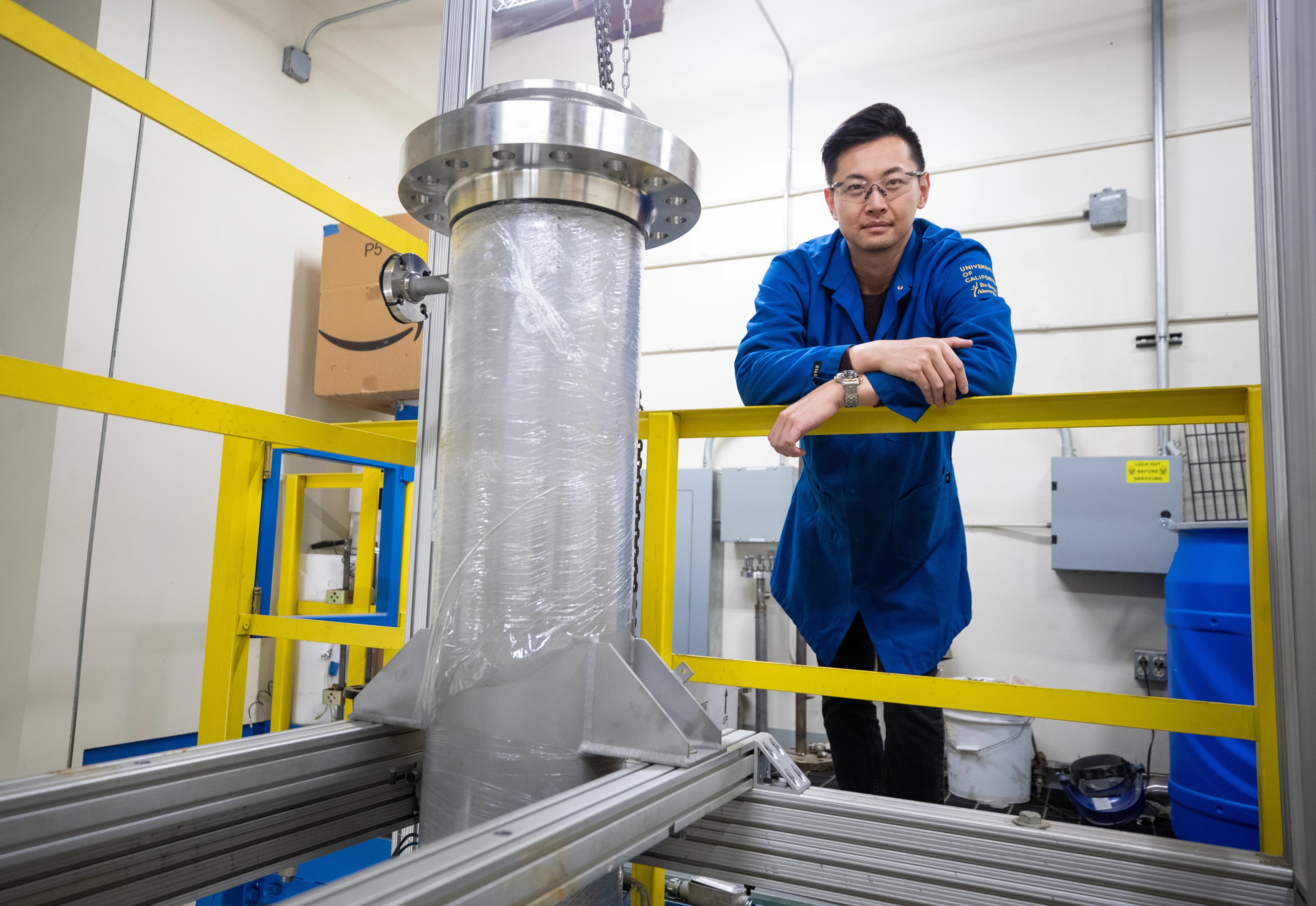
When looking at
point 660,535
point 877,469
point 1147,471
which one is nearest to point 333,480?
point 660,535

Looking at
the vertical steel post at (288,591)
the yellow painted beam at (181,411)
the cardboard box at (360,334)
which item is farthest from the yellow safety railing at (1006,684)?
the cardboard box at (360,334)

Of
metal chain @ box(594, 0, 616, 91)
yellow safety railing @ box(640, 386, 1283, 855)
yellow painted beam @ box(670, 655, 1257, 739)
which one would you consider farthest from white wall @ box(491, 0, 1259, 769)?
metal chain @ box(594, 0, 616, 91)

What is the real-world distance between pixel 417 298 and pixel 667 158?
539mm

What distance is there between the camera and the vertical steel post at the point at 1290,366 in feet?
2.78

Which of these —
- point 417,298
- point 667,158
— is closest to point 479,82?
point 417,298

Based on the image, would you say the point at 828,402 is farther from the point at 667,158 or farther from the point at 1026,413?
the point at 667,158

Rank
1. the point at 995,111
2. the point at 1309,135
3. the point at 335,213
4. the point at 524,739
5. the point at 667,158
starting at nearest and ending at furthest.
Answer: the point at 1309,135 → the point at 524,739 → the point at 667,158 → the point at 335,213 → the point at 995,111

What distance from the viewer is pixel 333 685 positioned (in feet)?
12.4

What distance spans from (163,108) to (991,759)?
398cm

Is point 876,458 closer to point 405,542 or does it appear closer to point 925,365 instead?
point 925,365

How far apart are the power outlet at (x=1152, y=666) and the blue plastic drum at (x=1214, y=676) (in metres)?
0.94

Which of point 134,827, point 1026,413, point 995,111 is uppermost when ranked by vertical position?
point 995,111

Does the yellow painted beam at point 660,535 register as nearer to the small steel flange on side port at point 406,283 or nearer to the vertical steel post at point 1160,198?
the small steel flange on side port at point 406,283

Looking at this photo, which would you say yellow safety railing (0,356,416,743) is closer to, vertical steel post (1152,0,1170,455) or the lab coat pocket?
the lab coat pocket
